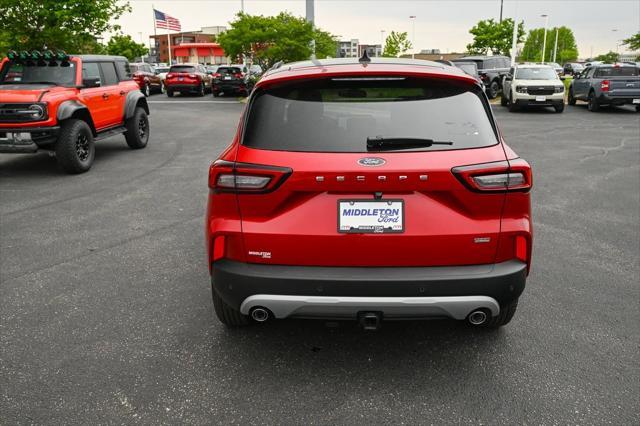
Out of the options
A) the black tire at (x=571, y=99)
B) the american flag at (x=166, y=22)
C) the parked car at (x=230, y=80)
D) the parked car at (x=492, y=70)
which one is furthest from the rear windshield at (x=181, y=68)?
the black tire at (x=571, y=99)

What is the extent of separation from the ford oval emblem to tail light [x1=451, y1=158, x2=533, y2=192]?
1.22ft

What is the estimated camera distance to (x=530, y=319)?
4059 mm

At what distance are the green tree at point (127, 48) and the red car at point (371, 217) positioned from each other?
74.3 metres

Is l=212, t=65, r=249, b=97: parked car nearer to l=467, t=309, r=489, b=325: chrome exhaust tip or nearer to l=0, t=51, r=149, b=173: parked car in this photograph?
l=0, t=51, r=149, b=173: parked car

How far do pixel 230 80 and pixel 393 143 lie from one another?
26764mm

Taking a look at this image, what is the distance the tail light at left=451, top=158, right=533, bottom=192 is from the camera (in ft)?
9.58

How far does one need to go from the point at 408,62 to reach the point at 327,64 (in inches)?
20.5

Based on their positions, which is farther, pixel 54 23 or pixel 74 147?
pixel 54 23

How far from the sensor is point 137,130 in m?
11.9

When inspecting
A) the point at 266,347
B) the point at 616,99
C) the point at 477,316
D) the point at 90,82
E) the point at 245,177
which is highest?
the point at 90,82

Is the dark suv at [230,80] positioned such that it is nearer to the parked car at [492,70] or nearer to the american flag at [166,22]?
the parked car at [492,70]

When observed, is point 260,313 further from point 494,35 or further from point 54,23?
point 494,35

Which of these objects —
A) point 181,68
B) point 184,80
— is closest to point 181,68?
point 181,68

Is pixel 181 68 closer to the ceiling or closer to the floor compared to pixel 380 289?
closer to the ceiling
